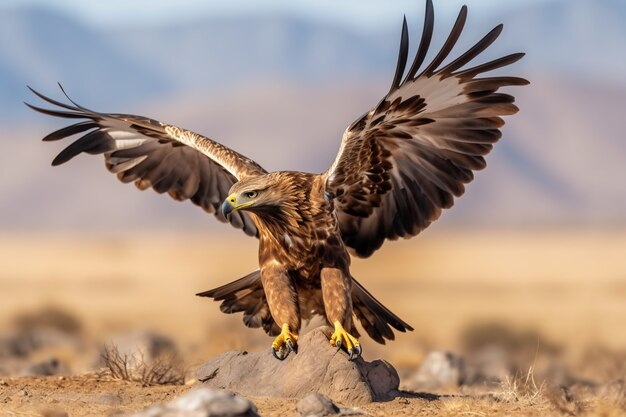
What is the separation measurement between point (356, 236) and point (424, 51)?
276 cm

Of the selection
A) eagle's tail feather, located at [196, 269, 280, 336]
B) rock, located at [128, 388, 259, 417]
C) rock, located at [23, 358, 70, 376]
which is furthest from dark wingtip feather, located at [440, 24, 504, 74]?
rock, located at [23, 358, 70, 376]

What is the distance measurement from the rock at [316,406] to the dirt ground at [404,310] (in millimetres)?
361

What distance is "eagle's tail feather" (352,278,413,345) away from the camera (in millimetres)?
11812

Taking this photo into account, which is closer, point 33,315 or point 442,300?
point 33,315

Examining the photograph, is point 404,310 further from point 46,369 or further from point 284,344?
point 284,344

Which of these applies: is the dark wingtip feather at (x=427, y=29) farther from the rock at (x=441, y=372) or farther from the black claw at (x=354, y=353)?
the rock at (x=441, y=372)

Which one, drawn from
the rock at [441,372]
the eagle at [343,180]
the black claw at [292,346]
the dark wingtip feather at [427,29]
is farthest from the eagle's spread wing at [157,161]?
the rock at [441,372]

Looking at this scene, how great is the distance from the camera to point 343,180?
37.8 feet

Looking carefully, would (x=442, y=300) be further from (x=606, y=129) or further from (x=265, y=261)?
(x=606, y=129)

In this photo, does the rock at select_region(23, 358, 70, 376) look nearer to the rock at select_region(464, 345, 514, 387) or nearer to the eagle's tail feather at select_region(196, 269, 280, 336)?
the eagle's tail feather at select_region(196, 269, 280, 336)

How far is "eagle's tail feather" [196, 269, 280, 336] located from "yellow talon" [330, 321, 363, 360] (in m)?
1.44

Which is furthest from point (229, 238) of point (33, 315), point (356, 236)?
point (356, 236)

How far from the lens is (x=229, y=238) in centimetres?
10481

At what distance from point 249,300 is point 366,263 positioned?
190 feet
